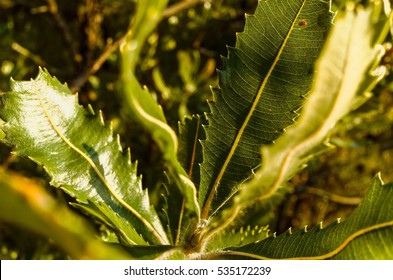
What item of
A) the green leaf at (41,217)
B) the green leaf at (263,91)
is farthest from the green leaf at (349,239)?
the green leaf at (41,217)

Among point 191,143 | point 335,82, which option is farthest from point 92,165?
point 335,82

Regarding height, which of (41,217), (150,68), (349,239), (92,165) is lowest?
(41,217)

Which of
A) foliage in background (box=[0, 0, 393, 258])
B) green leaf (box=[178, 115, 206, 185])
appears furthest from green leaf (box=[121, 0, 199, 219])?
foliage in background (box=[0, 0, 393, 258])

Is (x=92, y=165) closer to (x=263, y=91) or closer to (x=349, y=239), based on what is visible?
(x=263, y=91)

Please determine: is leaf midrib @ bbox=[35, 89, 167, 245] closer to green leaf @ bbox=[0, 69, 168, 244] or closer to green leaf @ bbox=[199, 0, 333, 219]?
green leaf @ bbox=[0, 69, 168, 244]

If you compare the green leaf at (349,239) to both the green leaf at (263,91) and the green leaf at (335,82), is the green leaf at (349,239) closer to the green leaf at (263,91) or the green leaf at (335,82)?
the green leaf at (263,91)

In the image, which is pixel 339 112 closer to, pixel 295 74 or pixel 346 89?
pixel 346 89
